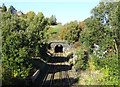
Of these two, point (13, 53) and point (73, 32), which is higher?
point (73, 32)

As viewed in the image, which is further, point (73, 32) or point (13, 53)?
point (73, 32)

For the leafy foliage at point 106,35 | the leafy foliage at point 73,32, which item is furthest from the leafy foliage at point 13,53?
the leafy foliage at point 73,32

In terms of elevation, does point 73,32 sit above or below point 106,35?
above

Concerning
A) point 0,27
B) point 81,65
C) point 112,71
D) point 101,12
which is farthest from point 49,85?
point 101,12

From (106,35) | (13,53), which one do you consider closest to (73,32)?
(13,53)

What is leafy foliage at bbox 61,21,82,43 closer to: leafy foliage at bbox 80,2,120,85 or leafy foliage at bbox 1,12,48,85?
leafy foliage at bbox 1,12,48,85

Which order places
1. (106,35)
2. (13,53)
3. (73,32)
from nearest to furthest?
(106,35) < (13,53) < (73,32)

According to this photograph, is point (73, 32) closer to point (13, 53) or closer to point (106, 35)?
point (13, 53)

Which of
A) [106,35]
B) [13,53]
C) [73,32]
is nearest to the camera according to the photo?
[106,35]

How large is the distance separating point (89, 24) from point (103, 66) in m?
3.48

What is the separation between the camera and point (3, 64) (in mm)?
13742

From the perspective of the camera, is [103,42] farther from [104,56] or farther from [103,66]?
[103,66]

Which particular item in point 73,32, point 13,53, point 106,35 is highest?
point 73,32

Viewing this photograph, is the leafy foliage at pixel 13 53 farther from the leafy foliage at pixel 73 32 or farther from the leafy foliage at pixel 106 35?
the leafy foliage at pixel 73 32
